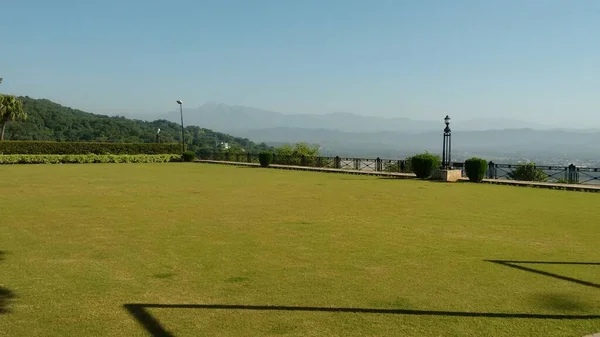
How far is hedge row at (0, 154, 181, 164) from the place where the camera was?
1364 inches

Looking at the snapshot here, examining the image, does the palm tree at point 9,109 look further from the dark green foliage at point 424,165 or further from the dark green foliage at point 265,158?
the dark green foliage at point 424,165

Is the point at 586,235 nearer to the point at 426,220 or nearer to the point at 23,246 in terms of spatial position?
the point at 426,220

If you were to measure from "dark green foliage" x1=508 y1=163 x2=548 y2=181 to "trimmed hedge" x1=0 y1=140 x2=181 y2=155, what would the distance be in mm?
29812

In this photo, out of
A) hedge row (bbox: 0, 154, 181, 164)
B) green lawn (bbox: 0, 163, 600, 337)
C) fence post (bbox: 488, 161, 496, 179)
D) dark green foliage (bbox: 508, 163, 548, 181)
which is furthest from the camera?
hedge row (bbox: 0, 154, 181, 164)

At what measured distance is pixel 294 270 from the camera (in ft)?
19.4

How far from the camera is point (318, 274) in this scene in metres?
5.75

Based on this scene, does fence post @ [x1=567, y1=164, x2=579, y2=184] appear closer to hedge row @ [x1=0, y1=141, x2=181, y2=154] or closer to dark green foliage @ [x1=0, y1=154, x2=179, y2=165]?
dark green foliage @ [x1=0, y1=154, x2=179, y2=165]

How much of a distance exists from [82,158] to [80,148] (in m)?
2.54

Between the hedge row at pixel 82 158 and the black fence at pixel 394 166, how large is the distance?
5.05m

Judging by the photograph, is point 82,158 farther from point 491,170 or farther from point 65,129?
point 491,170

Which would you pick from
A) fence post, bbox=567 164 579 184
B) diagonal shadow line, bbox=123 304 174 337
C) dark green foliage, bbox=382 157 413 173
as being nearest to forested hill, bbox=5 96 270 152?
dark green foliage, bbox=382 157 413 173

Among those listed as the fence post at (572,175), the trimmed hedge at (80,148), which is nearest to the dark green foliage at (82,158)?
the trimmed hedge at (80,148)

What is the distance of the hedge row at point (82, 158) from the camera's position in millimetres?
34656

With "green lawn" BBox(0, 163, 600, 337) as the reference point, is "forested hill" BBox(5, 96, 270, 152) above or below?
above
